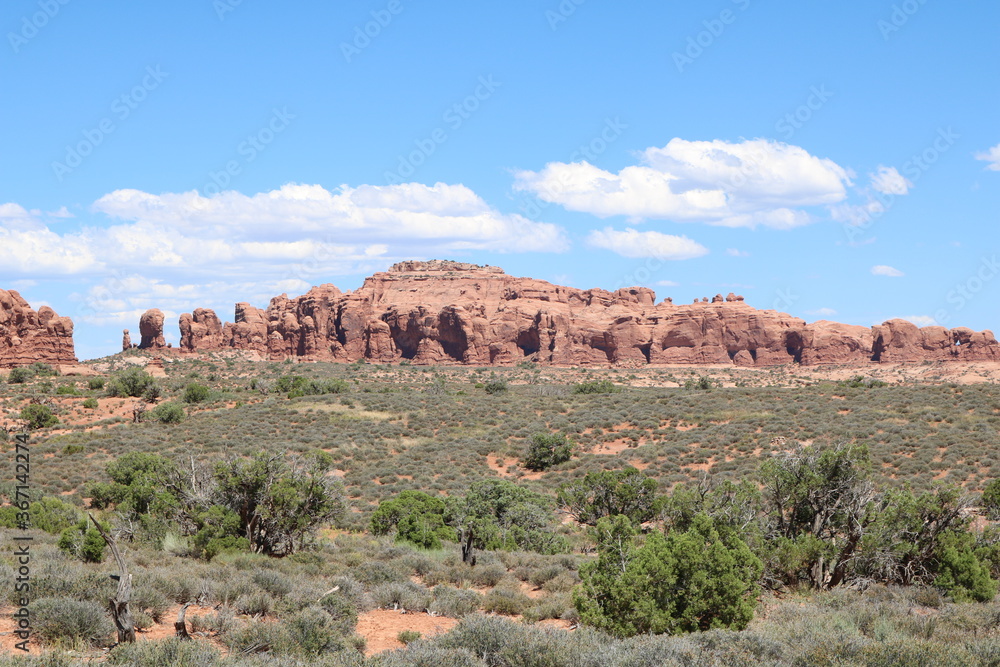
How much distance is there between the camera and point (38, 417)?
117 ft

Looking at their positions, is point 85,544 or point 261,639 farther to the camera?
point 85,544

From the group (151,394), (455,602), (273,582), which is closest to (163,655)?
(273,582)

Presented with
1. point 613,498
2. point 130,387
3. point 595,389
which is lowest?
point 613,498

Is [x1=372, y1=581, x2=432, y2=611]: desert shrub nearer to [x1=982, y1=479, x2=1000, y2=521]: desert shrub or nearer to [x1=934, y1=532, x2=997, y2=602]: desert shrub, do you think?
[x1=934, y1=532, x2=997, y2=602]: desert shrub

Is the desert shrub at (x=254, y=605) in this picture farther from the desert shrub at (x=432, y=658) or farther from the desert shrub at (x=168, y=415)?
the desert shrub at (x=168, y=415)

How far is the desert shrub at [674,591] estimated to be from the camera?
886cm

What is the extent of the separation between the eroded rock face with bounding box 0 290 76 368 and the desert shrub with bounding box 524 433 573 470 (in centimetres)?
4980

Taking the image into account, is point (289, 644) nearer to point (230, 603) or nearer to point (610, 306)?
point (230, 603)

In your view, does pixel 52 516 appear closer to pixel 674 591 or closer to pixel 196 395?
pixel 674 591

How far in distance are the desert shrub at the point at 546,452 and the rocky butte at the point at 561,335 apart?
2472 inches

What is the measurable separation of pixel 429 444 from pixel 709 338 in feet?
234

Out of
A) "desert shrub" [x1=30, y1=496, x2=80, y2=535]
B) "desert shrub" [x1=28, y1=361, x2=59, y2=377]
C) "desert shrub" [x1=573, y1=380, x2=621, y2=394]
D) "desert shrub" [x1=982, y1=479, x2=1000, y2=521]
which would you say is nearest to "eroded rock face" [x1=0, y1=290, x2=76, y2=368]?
"desert shrub" [x1=28, y1=361, x2=59, y2=377]

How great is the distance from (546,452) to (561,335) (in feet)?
220

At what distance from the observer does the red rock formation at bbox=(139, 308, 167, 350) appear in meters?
93.6
